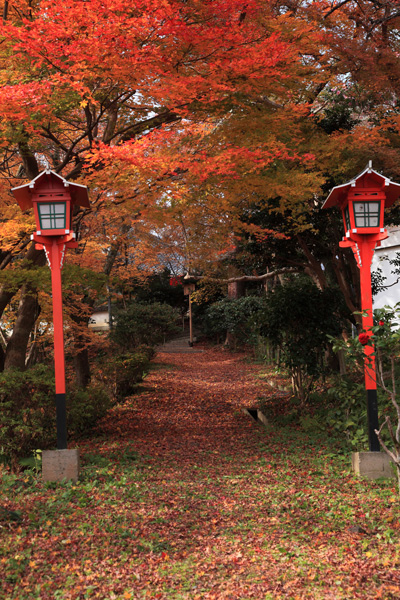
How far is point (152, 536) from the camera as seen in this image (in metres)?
4.21

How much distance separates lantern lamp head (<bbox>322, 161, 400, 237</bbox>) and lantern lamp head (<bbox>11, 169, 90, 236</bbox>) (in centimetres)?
299

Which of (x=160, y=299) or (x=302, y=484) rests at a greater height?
(x=160, y=299)

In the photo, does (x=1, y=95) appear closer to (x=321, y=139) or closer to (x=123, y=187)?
(x=123, y=187)

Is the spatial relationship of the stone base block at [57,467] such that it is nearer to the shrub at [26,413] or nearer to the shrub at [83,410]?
the shrub at [26,413]

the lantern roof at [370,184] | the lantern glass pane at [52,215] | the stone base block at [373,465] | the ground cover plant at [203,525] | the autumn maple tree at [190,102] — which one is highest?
the autumn maple tree at [190,102]

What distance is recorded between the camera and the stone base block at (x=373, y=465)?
219 inches

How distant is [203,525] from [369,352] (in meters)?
2.50

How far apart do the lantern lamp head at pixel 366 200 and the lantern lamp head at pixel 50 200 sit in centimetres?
299

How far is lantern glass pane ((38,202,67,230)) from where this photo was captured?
5891 millimetres

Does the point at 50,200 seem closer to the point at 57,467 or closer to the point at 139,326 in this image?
the point at 57,467

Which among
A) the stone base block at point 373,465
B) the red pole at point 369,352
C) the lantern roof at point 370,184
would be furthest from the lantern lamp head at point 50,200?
the stone base block at point 373,465

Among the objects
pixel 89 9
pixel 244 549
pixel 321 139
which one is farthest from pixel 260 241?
pixel 244 549

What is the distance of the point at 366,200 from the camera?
19.5ft

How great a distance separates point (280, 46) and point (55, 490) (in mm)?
5815
